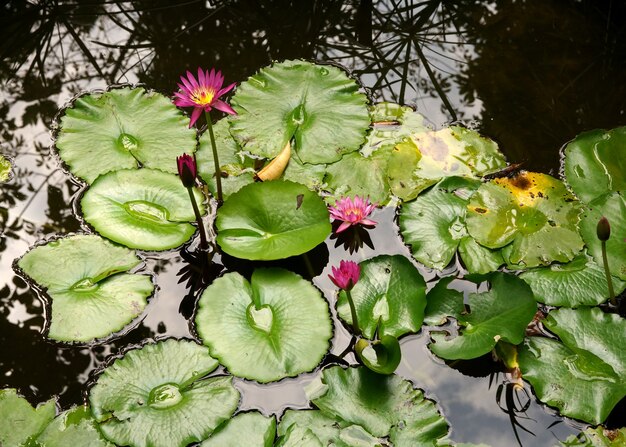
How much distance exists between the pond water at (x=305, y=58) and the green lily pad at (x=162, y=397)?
141 millimetres

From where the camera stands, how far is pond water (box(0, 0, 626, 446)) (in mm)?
2406

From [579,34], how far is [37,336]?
3.01m

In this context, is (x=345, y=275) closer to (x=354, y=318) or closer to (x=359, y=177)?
(x=354, y=318)

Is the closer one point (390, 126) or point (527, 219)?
point (527, 219)

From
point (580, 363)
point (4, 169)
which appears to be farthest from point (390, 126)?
point (4, 169)

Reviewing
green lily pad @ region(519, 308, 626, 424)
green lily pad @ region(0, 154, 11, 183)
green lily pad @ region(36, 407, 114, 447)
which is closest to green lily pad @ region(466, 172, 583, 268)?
green lily pad @ region(519, 308, 626, 424)

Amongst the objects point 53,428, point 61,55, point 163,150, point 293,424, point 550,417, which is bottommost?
point 550,417

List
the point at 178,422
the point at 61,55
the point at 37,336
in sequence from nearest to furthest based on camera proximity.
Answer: the point at 178,422 → the point at 37,336 → the point at 61,55

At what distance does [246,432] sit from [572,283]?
4.30ft

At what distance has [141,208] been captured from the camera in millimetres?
2518

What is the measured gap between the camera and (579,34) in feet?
11.2

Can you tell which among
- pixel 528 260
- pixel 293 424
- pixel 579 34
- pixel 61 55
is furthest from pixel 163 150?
pixel 579 34

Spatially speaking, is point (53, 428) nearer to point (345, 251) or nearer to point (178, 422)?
point (178, 422)

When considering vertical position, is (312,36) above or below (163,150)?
above
